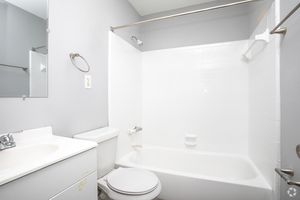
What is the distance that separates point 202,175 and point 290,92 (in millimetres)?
982

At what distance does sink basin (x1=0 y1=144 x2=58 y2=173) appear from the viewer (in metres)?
0.77

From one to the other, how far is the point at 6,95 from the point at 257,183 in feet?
6.40

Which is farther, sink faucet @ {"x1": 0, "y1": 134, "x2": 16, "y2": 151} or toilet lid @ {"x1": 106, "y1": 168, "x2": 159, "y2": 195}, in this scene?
toilet lid @ {"x1": 106, "y1": 168, "x2": 159, "y2": 195}

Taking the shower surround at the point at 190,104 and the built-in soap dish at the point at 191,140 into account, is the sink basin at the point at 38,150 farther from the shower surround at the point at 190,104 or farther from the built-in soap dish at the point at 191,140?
the built-in soap dish at the point at 191,140

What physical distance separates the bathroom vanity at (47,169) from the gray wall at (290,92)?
118 centimetres

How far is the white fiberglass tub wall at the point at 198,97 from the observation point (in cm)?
195

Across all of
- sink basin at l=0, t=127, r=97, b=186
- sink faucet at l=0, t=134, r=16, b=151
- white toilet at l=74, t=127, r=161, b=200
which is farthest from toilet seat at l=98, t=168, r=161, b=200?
sink faucet at l=0, t=134, r=16, b=151

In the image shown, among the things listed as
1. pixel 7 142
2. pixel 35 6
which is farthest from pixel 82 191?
pixel 35 6

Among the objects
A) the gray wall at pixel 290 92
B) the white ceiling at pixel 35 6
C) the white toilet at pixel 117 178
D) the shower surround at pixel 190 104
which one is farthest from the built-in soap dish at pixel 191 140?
the white ceiling at pixel 35 6

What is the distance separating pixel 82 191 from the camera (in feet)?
2.69

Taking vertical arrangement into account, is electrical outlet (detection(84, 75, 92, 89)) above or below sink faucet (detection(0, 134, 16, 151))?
above

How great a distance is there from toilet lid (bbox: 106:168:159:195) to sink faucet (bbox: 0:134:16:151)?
71 centimetres

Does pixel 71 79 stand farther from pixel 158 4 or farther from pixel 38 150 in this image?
pixel 158 4

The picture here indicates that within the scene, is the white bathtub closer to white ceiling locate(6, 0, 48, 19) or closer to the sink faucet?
the sink faucet
